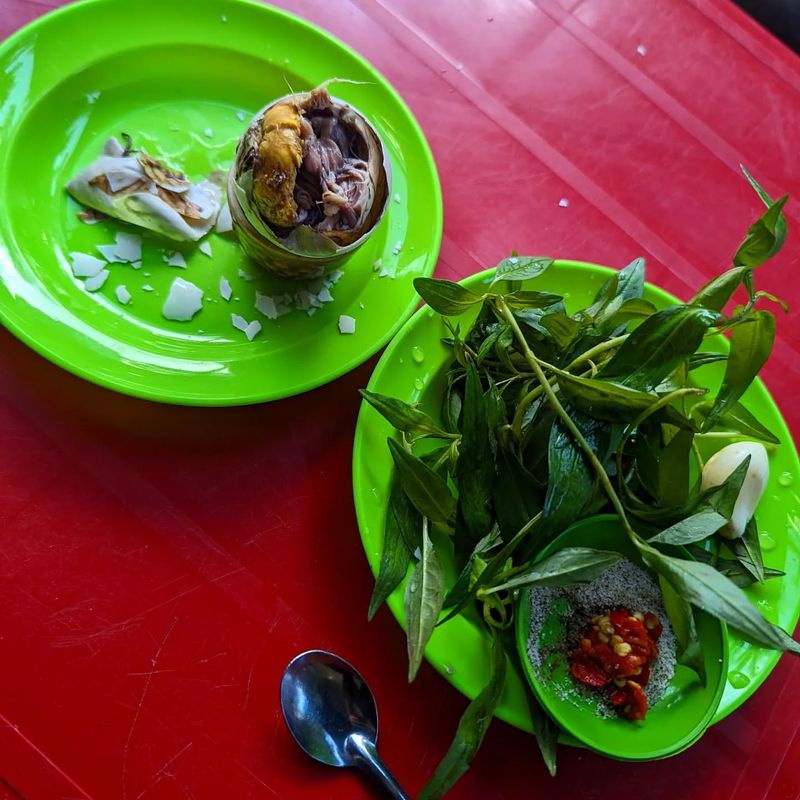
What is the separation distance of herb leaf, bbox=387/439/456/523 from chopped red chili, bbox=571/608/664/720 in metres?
0.18

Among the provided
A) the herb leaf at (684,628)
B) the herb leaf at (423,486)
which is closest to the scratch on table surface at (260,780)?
the herb leaf at (423,486)

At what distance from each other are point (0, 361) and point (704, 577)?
2.32 ft

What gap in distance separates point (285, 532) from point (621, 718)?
14.8 inches

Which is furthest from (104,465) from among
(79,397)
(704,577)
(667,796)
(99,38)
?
(667,796)

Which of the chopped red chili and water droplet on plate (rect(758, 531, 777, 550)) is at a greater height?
water droplet on plate (rect(758, 531, 777, 550))

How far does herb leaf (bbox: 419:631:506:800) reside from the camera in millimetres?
670

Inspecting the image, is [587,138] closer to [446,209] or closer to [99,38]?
[446,209]

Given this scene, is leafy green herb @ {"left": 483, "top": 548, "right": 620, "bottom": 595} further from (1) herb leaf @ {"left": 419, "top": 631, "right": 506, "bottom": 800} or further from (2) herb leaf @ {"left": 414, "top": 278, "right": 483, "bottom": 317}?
(2) herb leaf @ {"left": 414, "top": 278, "right": 483, "bottom": 317}

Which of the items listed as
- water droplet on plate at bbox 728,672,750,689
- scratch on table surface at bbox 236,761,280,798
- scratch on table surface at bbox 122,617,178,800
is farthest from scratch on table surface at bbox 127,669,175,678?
water droplet on plate at bbox 728,672,750,689

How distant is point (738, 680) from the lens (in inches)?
31.1

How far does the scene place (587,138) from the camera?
3.32 feet

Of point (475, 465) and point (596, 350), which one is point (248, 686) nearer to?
point (475, 465)

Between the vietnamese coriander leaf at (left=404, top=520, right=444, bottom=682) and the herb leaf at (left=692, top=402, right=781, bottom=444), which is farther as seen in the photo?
the herb leaf at (left=692, top=402, right=781, bottom=444)

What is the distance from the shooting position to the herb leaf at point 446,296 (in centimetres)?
75
